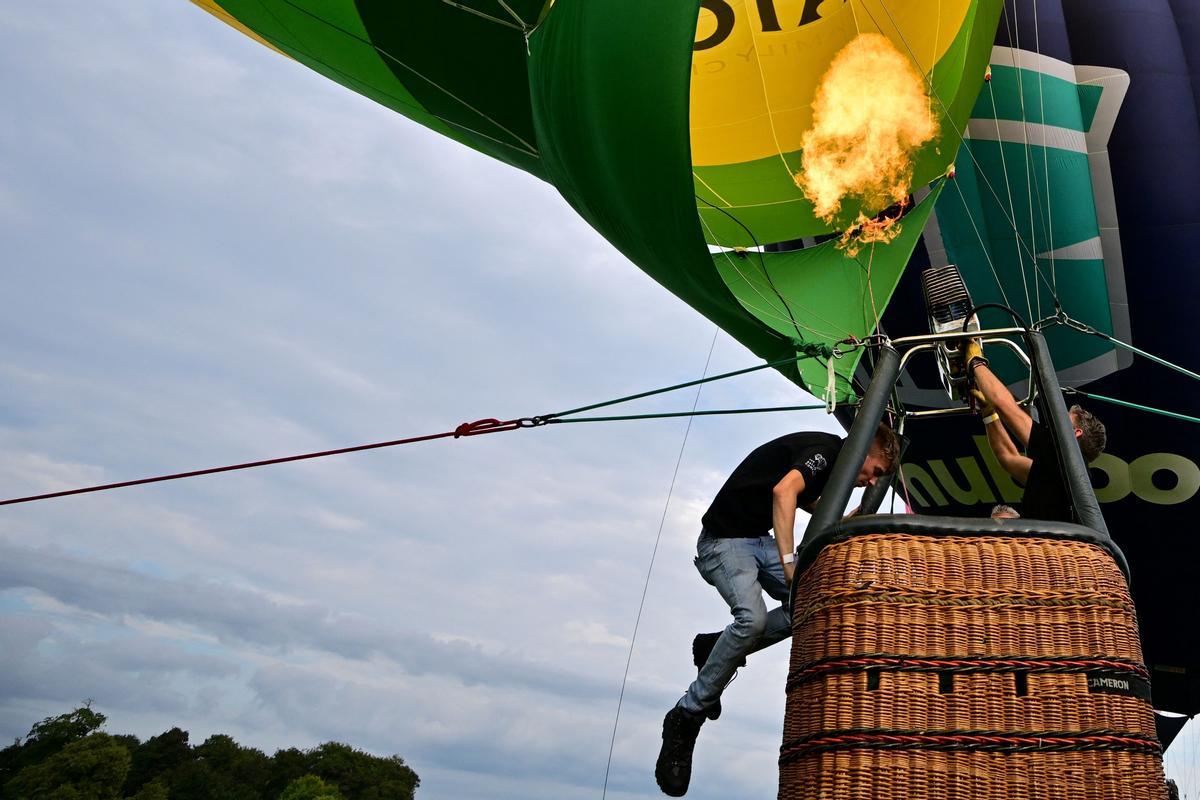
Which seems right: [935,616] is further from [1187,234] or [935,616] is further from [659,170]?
[1187,234]

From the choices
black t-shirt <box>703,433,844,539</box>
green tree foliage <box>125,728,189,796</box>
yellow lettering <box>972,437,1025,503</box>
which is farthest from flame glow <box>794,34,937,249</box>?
green tree foliage <box>125,728,189,796</box>

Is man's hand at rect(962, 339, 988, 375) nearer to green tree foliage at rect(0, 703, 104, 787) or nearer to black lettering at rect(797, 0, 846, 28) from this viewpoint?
black lettering at rect(797, 0, 846, 28)

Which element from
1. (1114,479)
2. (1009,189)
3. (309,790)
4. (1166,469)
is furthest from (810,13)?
(309,790)

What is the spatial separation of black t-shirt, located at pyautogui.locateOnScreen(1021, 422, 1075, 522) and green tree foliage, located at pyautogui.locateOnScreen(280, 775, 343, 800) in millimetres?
37501

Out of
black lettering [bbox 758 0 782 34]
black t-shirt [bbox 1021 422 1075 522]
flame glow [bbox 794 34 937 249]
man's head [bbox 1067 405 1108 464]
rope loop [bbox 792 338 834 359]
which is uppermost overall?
black lettering [bbox 758 0 782 34]

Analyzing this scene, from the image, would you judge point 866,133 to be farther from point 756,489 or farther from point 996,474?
point 756,489

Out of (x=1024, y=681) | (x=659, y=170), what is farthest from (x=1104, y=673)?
(x=659, y=170)

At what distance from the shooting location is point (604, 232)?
492 cm

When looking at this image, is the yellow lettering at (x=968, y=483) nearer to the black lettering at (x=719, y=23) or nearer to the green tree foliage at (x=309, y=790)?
the black lettering at (x=719, y=23)

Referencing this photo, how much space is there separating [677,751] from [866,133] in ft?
13.7

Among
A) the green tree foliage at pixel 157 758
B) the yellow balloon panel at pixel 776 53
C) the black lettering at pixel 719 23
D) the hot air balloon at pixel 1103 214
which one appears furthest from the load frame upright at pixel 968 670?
the green tree foliage at pixel 157 758

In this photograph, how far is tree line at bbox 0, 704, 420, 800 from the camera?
103ft

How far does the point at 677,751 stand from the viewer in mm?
3510

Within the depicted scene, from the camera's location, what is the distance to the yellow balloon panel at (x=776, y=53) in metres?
6.65
